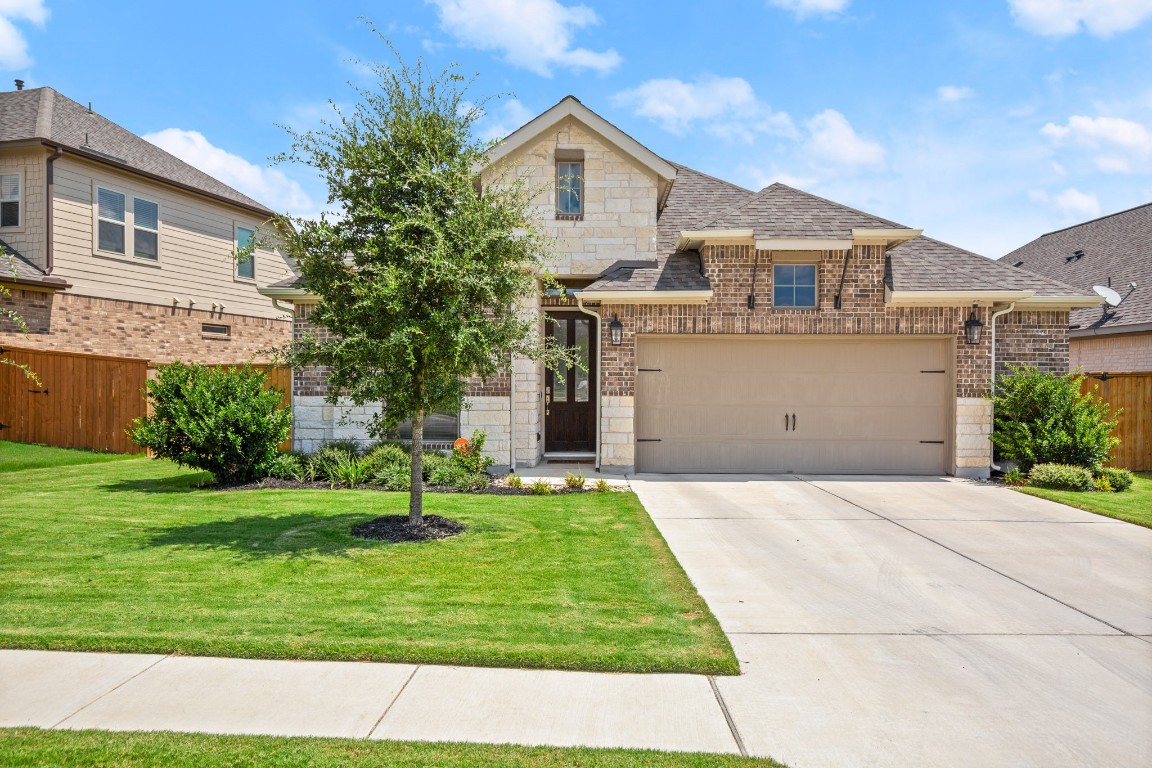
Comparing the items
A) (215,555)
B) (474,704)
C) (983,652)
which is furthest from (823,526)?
(215,555)

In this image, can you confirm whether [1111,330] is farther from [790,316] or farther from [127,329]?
[127,329]

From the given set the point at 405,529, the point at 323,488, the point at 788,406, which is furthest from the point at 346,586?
the point at 788,406

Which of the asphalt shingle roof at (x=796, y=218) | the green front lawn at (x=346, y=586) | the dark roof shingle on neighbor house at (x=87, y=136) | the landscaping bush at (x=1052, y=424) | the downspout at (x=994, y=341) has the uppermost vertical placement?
the dark roof shingle on neighbor house at (x=87, y=136)

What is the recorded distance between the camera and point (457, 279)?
689cm

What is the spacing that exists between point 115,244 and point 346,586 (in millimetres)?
14863

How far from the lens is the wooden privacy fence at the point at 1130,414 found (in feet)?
44.7

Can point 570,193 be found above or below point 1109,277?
above

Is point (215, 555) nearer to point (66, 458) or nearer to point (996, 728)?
point (996, 728)

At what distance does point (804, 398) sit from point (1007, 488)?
11.4 feet

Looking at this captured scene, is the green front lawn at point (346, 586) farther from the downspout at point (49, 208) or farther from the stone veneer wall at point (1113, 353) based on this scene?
the stone veneer wall at point (1113, 353)

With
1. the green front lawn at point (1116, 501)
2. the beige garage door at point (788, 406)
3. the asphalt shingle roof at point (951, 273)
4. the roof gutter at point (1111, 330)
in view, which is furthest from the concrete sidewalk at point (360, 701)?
the roof gutter at point (1111, 330)

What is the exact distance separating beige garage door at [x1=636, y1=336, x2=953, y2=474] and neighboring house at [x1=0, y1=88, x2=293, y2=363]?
1236 centimetres

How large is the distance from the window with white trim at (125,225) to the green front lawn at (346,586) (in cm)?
924

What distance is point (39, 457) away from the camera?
1343 centimetres
